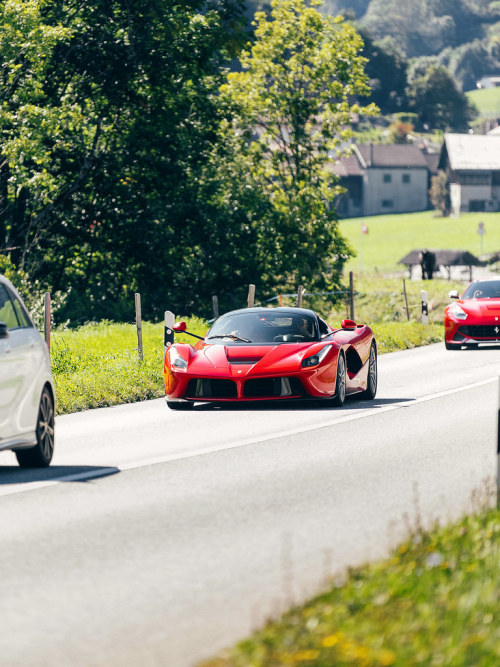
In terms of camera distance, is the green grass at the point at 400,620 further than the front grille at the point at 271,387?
No

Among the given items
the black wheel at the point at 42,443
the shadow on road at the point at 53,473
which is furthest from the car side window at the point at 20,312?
the shadow on road at the point at 53,473

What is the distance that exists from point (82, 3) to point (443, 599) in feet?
111

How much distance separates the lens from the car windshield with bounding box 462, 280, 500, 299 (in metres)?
28.1

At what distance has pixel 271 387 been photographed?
15875 mm

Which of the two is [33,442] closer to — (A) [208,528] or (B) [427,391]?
(A) [208,528]

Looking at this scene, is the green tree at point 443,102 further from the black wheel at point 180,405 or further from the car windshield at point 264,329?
the black wheel at point 180,405

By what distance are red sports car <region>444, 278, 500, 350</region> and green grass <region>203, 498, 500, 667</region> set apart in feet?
67.3

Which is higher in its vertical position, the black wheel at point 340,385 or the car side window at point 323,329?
the car side window at point 323,329

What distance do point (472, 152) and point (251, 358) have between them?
145 m

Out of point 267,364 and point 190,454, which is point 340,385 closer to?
point 267,364

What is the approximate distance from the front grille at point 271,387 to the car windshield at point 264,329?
744 mm

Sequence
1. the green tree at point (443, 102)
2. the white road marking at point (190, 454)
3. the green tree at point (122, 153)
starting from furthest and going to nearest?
1. the green tree at point (443, 102)
2. the green tree at point (122, 153)
3. the white road marking at point (190, 454)

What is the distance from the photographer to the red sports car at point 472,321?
27000mm

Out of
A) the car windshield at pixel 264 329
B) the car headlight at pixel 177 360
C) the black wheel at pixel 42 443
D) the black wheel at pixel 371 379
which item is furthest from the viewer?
the black wheel at pixel 371 379
